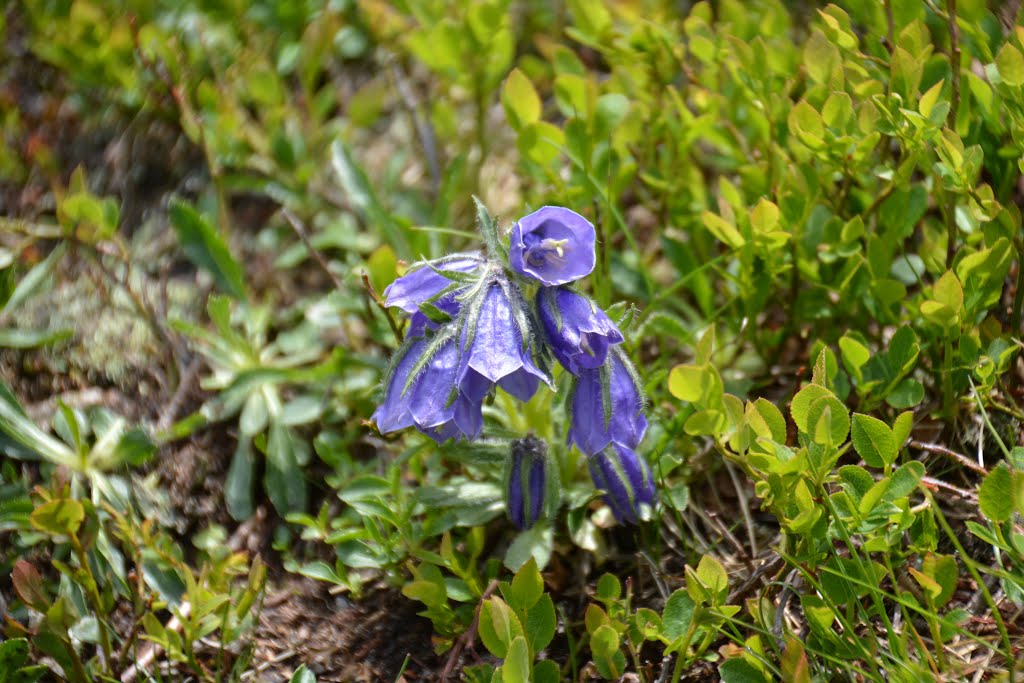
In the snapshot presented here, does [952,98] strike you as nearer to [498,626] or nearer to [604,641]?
[604,641]

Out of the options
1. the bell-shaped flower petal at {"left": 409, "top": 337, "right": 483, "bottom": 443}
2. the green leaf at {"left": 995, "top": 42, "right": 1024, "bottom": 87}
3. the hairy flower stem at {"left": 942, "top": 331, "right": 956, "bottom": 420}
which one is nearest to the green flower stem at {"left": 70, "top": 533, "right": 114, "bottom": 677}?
the bell-shaped flower petal at {"left": 409, "top": 337, "right": 483, "bottom": 443}

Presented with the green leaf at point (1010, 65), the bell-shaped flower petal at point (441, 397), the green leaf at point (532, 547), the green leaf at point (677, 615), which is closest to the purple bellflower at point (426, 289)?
the bell-shaped flower petal at point (441, 397)

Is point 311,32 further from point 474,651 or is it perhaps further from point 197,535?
point 474,651

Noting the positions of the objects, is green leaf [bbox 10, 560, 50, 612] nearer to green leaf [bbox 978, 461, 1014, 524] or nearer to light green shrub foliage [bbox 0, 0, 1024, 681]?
light green shrub foliage [bbox 0, 0, 1024, 681]

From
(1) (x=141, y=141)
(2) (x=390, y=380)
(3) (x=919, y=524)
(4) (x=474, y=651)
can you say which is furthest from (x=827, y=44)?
(1) (x=141, y=141)

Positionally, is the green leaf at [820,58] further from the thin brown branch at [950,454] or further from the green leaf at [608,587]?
the green leaf at [608,587]

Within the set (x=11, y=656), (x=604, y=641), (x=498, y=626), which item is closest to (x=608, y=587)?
(x=604, y=641)
